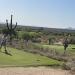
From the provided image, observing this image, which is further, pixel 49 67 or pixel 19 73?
pixel 49 67

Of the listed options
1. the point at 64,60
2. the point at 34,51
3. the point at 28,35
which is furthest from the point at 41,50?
the point at 28,35

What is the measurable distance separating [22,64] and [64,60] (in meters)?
3.31

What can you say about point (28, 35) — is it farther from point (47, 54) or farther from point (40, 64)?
point (40, 64)

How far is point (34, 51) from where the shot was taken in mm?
19797

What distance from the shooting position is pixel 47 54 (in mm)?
18422

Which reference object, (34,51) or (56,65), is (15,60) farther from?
(34,51)

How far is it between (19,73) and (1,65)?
1.86 meters

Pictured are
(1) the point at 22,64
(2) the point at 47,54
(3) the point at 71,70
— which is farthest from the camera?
(2) the point at 47,54

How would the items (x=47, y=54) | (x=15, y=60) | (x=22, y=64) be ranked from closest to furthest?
(x=22, y=64) → (x=15, y=60) → (x=47, y=54)

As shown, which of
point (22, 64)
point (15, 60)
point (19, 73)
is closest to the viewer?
point (19, 73)

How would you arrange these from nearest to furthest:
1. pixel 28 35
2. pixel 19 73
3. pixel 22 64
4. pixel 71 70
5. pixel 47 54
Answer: pixel 19 73
pixel 71 70
pixel 22 64
pixel 47 54
pixel 28 35

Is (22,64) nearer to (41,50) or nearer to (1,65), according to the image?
(1,65)

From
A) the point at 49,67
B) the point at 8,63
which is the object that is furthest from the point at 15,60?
the point at 49,67

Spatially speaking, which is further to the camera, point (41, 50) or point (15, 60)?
point (41, 50)
